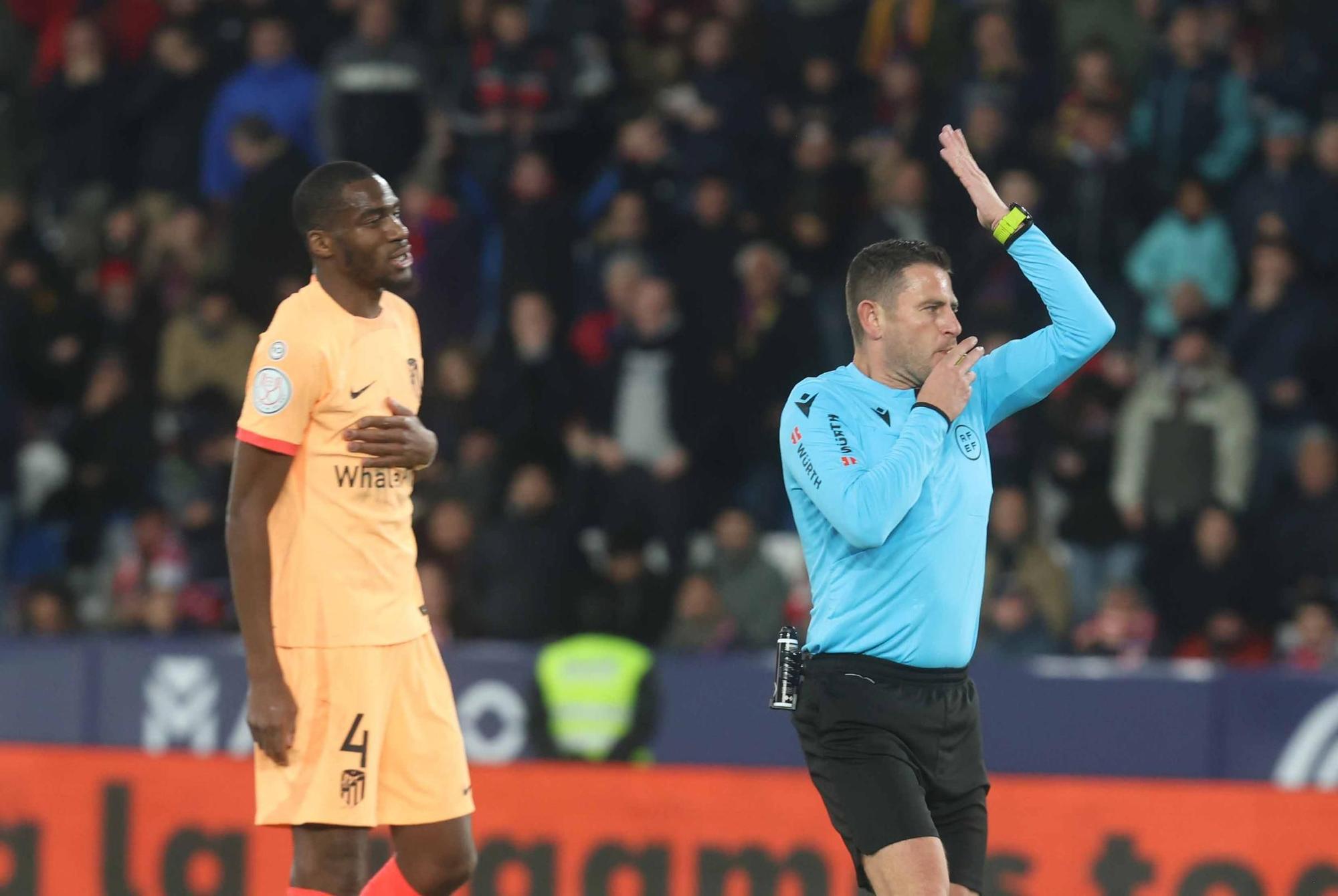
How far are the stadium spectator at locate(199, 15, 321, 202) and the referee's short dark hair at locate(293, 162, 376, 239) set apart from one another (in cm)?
826

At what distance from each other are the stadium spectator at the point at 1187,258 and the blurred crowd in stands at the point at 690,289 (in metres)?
0.02

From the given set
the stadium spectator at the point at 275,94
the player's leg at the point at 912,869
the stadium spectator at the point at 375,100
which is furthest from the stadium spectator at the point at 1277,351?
the player's leg at the point at 912,869

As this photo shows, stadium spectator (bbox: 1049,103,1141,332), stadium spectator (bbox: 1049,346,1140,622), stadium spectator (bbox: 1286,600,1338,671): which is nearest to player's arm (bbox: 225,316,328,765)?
stadium spectator (bbox: 1286,600,1338,671)

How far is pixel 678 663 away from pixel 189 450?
3997mm

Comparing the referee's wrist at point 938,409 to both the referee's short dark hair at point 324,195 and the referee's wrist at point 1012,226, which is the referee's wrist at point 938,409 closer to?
the referee's wrist at point 1012,226

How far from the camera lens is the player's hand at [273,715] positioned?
5609 millimetres

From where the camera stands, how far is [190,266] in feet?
46.0

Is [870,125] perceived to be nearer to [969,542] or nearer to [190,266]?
[190,266]

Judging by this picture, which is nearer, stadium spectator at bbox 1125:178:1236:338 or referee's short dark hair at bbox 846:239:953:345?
referee's short dark hair at bbox 846:239:953:345

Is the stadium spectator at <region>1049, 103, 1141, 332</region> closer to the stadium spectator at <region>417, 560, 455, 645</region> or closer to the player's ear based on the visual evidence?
the stadium spectator at <region>417, 560, 455, 645</region>

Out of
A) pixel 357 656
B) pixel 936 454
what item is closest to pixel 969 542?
pixel 936 454

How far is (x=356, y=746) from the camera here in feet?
18.6

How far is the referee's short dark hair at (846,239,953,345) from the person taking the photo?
18.3ft

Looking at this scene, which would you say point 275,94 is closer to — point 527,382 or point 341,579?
point 527,382
